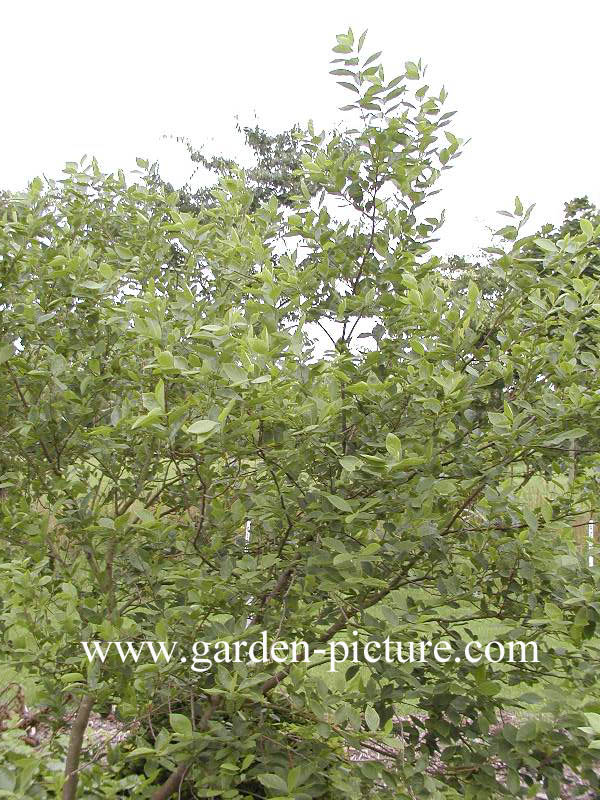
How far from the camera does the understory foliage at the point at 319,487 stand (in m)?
2.11

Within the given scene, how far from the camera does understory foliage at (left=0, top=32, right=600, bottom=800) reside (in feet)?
6.91

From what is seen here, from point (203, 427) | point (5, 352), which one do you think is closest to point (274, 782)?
point (203, 427)

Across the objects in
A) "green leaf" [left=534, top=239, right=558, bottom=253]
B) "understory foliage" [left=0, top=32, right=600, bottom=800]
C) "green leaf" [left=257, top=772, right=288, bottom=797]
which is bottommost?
"green leaf" [left=257, top=772, right=288, bottom=797]

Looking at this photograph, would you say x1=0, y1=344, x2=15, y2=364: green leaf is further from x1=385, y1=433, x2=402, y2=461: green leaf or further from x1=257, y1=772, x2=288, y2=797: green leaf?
x1=257, y1=772, x2=288, y2=797: green leaf

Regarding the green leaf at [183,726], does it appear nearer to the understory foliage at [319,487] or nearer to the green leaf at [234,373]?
the understory foliage at [319,487]

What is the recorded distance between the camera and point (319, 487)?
8.03ft

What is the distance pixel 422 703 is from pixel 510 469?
874mm

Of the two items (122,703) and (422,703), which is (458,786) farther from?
(122,703)

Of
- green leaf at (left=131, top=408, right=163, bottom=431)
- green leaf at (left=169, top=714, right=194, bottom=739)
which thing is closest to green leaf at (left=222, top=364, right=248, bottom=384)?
green leaf at (left=131, top=408, right=163, bottom=431)

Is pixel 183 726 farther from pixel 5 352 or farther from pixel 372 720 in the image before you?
pixel 5 352

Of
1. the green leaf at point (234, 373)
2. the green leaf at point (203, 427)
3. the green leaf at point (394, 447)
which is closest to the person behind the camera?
the green leaf at point (203, 427)

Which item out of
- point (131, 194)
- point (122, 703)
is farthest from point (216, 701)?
point (131, 194)

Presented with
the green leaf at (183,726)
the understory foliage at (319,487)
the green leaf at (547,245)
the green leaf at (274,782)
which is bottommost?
the green leaf at (274,782)

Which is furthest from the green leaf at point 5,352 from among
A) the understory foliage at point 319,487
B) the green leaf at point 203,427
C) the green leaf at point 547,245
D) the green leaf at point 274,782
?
the green leaf at point 547,245
